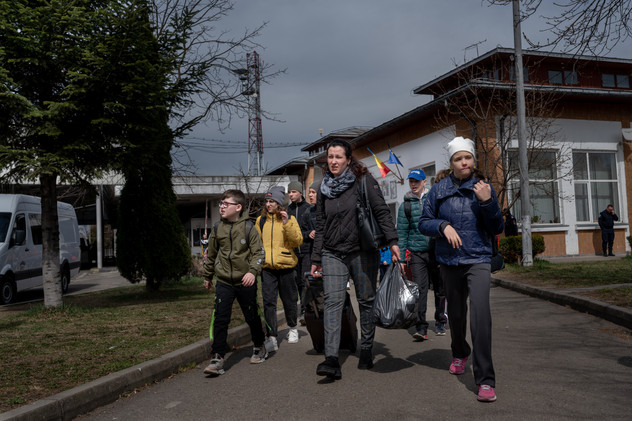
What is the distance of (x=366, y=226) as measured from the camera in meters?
5.04

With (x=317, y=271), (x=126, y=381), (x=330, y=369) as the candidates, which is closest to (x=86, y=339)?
(x=126, y=381)

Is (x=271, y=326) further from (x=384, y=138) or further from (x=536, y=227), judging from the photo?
(x=384, y=138)

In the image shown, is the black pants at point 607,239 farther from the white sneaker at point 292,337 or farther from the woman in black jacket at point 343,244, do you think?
the woman in black jacket at point 343,244

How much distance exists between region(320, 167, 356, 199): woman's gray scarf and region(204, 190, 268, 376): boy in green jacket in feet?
3.30

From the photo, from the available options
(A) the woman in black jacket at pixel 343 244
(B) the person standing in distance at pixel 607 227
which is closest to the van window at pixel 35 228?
(A) the woman in black jacket at pixel 343 244

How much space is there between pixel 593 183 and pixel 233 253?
65.7ft

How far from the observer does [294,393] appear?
4641 mm

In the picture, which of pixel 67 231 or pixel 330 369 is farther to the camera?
pixel 67 231

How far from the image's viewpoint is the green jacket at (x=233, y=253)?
18.3 feet

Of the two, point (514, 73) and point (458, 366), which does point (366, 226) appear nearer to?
point (458, 366)

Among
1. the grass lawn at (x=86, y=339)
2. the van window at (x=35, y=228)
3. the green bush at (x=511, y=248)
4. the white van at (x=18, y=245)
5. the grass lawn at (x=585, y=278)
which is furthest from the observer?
the green bush at (x=511, y=248)

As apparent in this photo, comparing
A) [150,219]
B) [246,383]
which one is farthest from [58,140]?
[246,383]

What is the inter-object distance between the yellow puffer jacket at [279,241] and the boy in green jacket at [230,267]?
33.4 inches

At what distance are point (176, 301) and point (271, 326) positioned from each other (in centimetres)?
523
